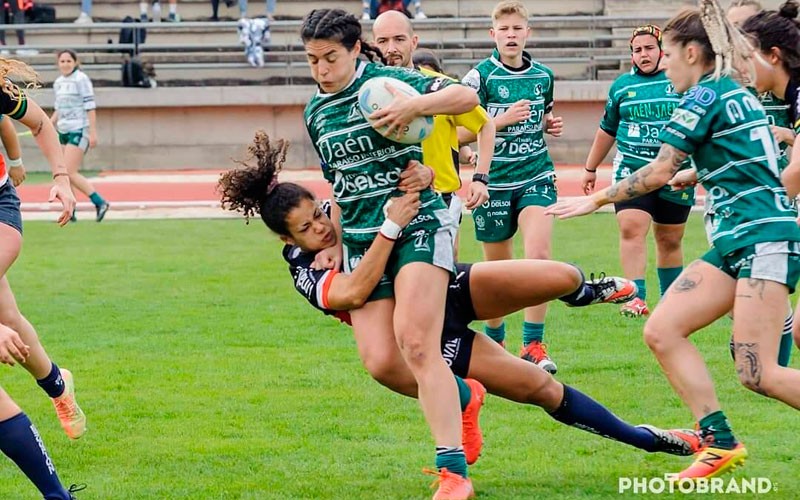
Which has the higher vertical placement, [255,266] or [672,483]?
[672,483]

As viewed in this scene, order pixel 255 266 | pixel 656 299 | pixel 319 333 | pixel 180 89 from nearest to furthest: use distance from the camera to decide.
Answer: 1. pixel 319 333
2. pixel 656 299
3. pixel 255 266
4. pixel 180 89

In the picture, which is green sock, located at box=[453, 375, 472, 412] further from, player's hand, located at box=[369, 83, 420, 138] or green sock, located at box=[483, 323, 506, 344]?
green sock, located at box=[483, 323, 506, 344]

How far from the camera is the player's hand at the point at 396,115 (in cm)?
526

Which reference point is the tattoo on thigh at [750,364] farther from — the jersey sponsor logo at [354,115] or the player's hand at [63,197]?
the player's hand at [63,197]

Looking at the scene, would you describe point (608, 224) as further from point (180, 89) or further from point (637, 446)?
point (180, 89)

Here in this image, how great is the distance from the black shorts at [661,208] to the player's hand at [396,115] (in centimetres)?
490

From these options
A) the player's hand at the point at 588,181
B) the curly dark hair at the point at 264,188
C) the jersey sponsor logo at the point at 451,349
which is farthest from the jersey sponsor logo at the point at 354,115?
the player's hand at the point at 588,181

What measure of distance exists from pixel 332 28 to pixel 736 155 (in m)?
1.78

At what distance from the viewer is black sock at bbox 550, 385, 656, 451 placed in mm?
5680

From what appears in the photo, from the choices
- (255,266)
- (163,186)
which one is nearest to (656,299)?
(255,266)

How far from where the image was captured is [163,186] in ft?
74.1

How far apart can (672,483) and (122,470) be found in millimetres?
2552

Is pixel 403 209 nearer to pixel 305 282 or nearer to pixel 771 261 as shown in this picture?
pixel 305 282

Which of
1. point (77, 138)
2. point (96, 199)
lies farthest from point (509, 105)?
point (77, 138)
